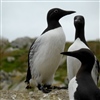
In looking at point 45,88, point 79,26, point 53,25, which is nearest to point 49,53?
point 53,25

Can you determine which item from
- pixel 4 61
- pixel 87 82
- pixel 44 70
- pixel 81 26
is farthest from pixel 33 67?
pixel 4 61

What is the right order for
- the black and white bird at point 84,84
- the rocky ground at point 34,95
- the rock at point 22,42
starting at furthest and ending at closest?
the rock at point 22,42, the rocky ground at point 34,95, the black and white bird at point 84,84

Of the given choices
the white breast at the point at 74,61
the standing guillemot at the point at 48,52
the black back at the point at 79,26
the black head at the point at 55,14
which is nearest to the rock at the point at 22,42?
the standing guillemot at the point at 48,52

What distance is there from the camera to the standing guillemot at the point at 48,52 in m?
9.72

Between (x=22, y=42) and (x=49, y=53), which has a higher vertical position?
(x=49, y=53)

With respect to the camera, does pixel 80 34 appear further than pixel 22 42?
No

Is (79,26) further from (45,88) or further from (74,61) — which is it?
(45,88)

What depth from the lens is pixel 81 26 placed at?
9.88m

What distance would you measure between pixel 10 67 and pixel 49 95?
32.8 m

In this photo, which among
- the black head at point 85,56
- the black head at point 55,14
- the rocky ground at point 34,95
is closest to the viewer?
the black head at point 85,56

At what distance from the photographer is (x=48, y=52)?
980 centimetres

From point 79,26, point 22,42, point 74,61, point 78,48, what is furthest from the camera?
point 22,42

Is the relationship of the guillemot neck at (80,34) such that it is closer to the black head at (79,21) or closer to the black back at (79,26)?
the black back at (79,26)

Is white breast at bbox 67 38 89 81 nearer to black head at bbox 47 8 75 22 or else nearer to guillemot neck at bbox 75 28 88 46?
guillemot neck at bbox 75 28 88 46
